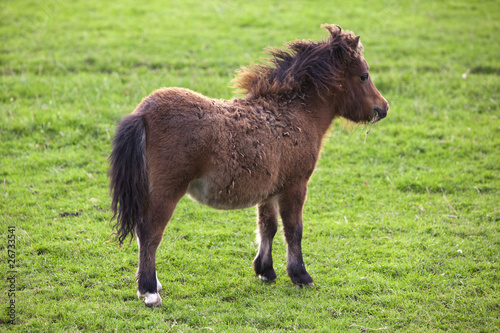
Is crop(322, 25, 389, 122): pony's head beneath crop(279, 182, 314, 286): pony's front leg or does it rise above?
above

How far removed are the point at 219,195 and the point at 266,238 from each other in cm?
118

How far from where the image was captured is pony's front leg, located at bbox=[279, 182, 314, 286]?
20.5ft

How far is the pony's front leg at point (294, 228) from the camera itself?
20.5 feet

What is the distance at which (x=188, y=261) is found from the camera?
6781 millimetres

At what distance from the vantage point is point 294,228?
629 cm

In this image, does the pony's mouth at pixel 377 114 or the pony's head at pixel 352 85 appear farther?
the pony's mouth at pixel 377 114

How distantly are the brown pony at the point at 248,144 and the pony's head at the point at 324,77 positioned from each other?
14 millimetres

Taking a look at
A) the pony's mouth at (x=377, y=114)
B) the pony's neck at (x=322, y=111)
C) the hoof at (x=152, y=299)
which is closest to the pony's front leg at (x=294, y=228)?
the pony's neck at (x=322, y=111)

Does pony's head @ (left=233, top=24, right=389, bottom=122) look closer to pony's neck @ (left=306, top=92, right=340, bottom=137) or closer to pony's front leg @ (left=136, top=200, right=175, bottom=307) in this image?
pony's neck @ (left=306, top=92, right=340, bottom=137)

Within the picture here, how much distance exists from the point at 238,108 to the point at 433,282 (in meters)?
3.49

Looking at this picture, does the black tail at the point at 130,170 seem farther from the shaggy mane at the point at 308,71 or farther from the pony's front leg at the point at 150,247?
the shaggy mane at the point at 308,71

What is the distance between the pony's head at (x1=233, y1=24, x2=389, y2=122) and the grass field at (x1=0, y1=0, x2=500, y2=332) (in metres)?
0.54

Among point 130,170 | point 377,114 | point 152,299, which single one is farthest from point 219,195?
point 377,114

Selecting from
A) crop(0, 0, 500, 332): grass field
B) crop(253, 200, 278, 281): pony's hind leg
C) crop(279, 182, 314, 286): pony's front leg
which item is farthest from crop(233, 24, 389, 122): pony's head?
crop(253, 200, 278, 281): pony's hind leg
